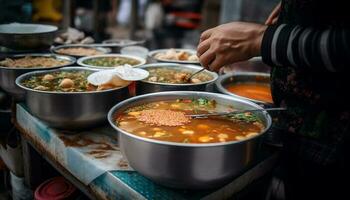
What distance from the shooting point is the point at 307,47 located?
3.93 feet

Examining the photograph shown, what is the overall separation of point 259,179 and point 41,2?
6.16m

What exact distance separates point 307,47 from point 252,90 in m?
1.17

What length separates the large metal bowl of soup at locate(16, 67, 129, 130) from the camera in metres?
1.74

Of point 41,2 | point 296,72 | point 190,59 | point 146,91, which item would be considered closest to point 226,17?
point 41,2

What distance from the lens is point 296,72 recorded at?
147cm

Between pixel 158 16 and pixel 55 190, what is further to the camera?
pixel 158 16

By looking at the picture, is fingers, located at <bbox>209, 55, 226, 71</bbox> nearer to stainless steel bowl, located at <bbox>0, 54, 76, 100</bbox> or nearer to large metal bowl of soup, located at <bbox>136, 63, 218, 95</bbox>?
large metal bowl of soup, located at <bbox>136, 63, 218, 95</bbox>

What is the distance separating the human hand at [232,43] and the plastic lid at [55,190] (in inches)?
53.4

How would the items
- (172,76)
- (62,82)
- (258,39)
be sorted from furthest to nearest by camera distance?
(172,76)
(62,82)
(258,39)

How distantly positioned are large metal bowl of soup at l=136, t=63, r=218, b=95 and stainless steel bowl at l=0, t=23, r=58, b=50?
3.22ft

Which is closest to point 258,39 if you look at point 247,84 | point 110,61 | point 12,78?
point 247,84

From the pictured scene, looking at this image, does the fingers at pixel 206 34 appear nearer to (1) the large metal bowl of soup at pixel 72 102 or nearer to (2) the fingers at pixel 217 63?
(2) the fingers at pixel 217 63

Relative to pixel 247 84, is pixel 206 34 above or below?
above

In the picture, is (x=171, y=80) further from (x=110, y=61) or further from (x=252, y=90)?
(x=110, y=61)
